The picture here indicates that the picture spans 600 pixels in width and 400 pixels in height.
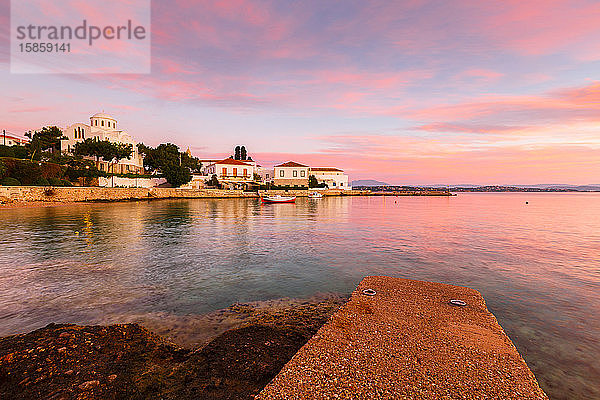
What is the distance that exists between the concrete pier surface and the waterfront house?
111 meters

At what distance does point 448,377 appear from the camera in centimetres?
478

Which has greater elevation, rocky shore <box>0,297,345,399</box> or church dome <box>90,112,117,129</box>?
church dome <box>90,112,117,129</box>

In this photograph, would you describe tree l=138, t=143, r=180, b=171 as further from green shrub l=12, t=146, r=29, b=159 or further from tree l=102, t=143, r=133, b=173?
green shrub l=12, t=146, r=29, b=159

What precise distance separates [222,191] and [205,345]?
8600 cm

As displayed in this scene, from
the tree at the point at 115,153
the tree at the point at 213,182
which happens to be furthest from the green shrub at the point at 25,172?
the tree at the point at 213,182

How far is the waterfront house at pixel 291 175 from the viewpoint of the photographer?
388 feet

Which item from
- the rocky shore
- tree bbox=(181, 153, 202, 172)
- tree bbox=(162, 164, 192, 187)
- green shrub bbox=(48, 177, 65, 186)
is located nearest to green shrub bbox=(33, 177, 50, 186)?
green shrub bbox=(48, 177, 65, 186)

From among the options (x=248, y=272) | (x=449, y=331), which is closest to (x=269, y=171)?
(x=248, y=272)

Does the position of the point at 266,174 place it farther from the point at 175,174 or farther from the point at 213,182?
the point at 175,174

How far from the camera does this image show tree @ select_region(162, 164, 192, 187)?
79750 millimetres

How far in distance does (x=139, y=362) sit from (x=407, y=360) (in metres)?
5.39

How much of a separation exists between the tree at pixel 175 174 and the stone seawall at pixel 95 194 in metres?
2.98

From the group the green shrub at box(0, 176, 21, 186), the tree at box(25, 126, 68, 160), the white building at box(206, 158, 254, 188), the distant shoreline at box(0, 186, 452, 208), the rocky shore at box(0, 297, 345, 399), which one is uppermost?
the tree at box(25, 126, 68, 160)

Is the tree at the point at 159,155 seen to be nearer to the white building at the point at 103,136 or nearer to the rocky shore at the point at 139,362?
the white building at the point at 103,136
